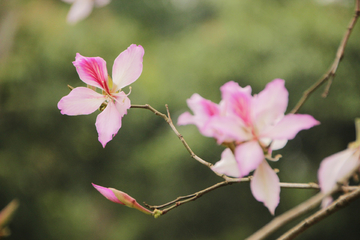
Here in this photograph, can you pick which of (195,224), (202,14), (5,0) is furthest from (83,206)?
(202,14)

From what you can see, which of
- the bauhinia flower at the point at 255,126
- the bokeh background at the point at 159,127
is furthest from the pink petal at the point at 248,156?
→ the bokeh background at the point at 159,127

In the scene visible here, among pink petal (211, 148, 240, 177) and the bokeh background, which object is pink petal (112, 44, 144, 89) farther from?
the bokeh background

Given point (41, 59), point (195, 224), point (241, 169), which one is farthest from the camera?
point (41, 59)

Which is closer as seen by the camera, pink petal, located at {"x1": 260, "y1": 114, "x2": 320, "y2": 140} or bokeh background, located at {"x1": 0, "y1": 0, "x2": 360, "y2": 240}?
pink petal, located at {"x1": 260, "y1": 114, "x2": 320, "y2": 140}

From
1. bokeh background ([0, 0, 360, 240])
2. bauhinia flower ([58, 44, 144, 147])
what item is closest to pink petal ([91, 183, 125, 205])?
bauhinia flower ([58, 44, 144, 147])

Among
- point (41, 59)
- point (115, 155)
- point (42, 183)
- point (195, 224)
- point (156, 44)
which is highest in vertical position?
point (156, 44)

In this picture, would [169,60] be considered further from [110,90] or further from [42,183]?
[110,90]

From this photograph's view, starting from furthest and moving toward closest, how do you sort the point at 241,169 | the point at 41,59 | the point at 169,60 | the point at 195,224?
1. the point at 169,60
2. the point at 41,59
3. the point at 195,224
4. the point at 241,169
